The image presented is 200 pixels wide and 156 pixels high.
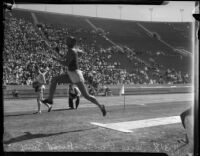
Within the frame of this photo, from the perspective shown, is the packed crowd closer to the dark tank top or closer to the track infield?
the track infield

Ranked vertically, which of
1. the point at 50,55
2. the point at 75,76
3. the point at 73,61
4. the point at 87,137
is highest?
the point at 50,55

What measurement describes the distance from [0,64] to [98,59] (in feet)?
39.8

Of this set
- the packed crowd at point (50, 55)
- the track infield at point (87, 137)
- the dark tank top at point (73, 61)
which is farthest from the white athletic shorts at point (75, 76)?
the packed crowd at point (50, 55)

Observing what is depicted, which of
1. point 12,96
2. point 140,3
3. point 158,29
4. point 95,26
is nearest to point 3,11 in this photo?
point 140,3

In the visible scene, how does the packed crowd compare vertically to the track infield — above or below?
above

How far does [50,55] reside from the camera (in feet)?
51.5

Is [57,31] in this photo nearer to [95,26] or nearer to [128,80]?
[95,26]

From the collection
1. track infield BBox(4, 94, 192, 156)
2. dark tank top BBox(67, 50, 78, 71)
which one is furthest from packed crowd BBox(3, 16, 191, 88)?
dark tank top BBox(67, 50, 78, 71)

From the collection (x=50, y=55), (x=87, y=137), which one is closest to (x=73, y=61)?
(x=87, y=137)

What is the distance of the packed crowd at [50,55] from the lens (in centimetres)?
1538

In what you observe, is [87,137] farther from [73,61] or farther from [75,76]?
[73,61]

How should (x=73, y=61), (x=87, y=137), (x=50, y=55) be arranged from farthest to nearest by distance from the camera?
(x=50, y=55), (x=73, y=61), (x=87, y=137)

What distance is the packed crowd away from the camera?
50.4 feet

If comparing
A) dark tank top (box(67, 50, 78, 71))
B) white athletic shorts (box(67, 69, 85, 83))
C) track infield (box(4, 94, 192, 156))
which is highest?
dark tank top (box(67, 50, 78, 71))
